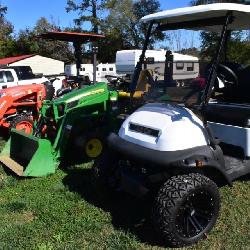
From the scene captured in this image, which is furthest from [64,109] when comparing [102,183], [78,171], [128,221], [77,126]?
[128,221]

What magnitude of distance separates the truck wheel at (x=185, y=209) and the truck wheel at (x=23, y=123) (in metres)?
5.10

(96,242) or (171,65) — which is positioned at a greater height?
(171,65)

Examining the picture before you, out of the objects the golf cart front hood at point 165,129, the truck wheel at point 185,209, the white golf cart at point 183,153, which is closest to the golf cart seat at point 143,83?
the white golf cart at point 183,153

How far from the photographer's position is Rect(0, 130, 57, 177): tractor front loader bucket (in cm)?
590

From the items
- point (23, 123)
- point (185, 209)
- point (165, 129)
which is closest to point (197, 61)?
point (165, 129)

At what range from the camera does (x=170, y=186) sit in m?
3.92

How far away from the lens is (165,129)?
13.6 ft

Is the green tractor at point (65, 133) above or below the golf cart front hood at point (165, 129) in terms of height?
below

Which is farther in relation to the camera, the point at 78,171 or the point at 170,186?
the point at 78,171

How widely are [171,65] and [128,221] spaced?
73.0 inches

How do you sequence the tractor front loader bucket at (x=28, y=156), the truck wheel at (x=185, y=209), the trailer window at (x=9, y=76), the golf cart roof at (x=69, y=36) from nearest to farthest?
1. the truck wheel at (x=185, y=209)
2. the tractor front loader bucket at (x=28, y=156)
3. the golf cart roof at (x=69, y=36)
4. the trailer window at (x=9, y=76)

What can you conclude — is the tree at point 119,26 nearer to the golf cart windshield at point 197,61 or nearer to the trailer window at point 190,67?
→ the golf cart windshield at point 197,61

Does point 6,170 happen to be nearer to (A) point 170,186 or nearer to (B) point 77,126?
(B) point 77,126

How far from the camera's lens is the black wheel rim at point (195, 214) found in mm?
3918
